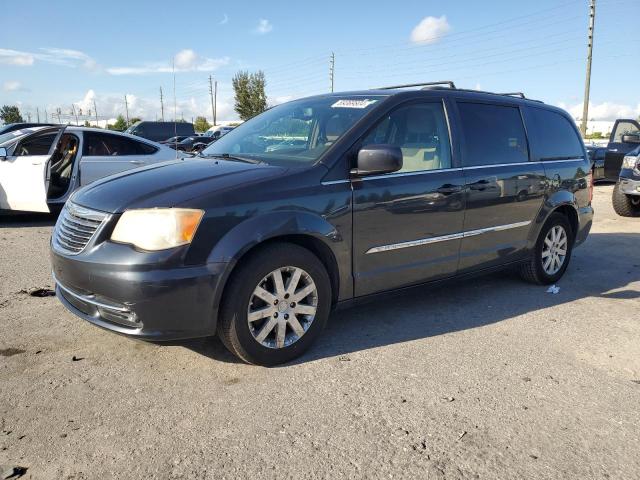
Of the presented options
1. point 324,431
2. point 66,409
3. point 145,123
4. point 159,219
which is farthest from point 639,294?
point 145,123

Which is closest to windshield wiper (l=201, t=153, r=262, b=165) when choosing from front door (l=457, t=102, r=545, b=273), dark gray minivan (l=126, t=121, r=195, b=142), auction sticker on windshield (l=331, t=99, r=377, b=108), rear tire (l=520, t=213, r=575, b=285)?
auction sticker on windshield (l=331, t=99, r=377, b=108)

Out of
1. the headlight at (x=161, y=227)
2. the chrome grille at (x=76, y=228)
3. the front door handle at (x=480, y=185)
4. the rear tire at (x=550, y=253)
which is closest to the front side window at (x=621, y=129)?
the rear tire at (x=550, y=253)

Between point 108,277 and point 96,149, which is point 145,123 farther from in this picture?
point 108,277

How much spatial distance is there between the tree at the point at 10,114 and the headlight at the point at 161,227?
8288 centimetres

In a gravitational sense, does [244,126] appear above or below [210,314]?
above

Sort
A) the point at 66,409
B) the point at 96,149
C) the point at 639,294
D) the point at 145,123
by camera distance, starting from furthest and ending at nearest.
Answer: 1. the point at 145,123
2. the point at 96,149
3. the point at 639,294
4. the point at 66,409

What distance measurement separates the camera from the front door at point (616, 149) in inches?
471

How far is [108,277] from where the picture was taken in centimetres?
296

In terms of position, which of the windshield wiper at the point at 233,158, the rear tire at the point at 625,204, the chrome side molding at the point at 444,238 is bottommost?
the rear tire at the point at 625,204

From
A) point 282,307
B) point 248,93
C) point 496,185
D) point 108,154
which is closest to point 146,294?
point 282,307

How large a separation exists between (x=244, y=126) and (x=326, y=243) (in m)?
1.78

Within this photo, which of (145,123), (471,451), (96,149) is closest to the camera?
(471,451)

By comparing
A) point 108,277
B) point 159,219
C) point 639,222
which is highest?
point 159,219

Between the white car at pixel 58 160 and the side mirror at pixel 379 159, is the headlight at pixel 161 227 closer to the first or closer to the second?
the side mirror at pixel 379 159
